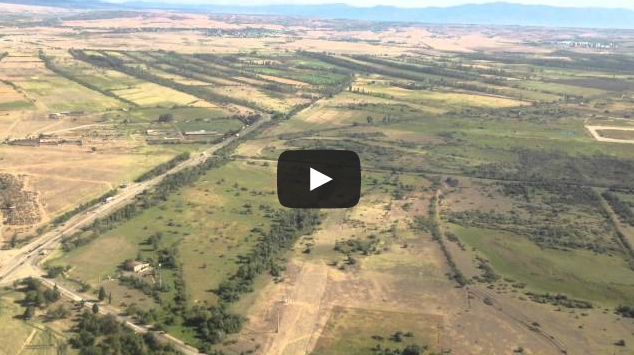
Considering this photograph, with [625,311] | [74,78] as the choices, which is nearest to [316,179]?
[625,311]

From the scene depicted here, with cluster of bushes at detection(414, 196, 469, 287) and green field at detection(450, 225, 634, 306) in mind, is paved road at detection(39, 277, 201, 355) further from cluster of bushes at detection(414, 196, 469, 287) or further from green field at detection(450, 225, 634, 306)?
green field at detection(450, 225, 634, 306)

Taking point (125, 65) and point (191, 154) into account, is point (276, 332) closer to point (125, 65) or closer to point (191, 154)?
point (191, 154)

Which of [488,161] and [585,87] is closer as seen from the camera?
[488,161]

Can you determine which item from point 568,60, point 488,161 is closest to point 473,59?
point 568,60

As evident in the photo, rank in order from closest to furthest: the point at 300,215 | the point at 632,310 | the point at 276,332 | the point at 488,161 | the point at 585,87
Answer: the point at 276,332
the point at 632,310
the point at 300,215
the point at 488,161
the point at 585,87

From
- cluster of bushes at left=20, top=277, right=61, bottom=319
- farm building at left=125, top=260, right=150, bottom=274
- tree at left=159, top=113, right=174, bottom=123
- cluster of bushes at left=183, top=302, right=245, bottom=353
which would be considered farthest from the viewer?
tree at left=159, top=113, right=174, bottom=123
